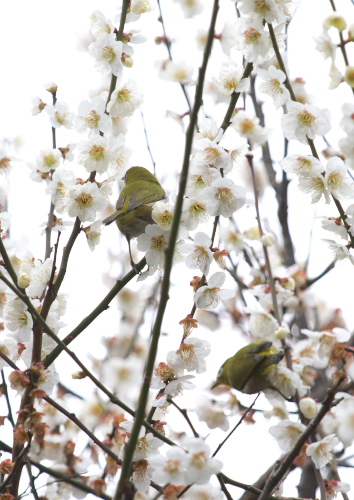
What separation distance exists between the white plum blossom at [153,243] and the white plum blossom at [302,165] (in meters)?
0.57

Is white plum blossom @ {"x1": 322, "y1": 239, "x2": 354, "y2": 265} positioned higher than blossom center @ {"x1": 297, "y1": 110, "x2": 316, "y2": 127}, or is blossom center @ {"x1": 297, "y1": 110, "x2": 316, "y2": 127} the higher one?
blossom center @ {"x1": 297, "y1": 110, "x2": 316, "y2": 127}

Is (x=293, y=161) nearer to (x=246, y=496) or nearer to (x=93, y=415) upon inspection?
(x=246, y=496)

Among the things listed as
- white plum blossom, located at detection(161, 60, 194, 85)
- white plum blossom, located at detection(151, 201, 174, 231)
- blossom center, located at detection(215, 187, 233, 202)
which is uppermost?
white plum blossom, located at detection(161, 60, 194, 85)

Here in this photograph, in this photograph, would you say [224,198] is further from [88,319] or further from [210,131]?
[88,319]

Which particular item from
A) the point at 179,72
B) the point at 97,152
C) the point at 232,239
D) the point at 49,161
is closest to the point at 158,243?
the point at 97,152

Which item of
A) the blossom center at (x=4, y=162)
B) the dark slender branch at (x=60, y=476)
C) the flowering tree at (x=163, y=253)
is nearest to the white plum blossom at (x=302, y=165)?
the flowering tree at (x=163, y=253)

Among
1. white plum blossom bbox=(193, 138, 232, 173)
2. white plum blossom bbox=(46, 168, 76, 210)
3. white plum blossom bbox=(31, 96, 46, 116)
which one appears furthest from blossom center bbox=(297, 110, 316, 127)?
white plum blossom bbox=(31, 96, 46, 116)

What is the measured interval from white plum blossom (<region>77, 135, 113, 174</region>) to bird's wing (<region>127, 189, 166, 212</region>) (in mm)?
206

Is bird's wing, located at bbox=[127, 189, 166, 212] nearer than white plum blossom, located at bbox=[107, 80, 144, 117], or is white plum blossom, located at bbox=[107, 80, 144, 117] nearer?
white plum blossom, located at bbox=[107, 80, 144, 117]

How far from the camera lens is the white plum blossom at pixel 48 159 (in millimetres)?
2422

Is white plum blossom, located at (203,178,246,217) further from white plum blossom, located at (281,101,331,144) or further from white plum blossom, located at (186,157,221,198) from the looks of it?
white plum blossom, located at (281,101,331,144)

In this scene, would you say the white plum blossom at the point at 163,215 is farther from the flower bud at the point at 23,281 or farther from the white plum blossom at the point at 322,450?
the white plum blossom at the point at 322,450

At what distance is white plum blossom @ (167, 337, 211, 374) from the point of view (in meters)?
2.05

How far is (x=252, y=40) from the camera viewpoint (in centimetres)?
218
